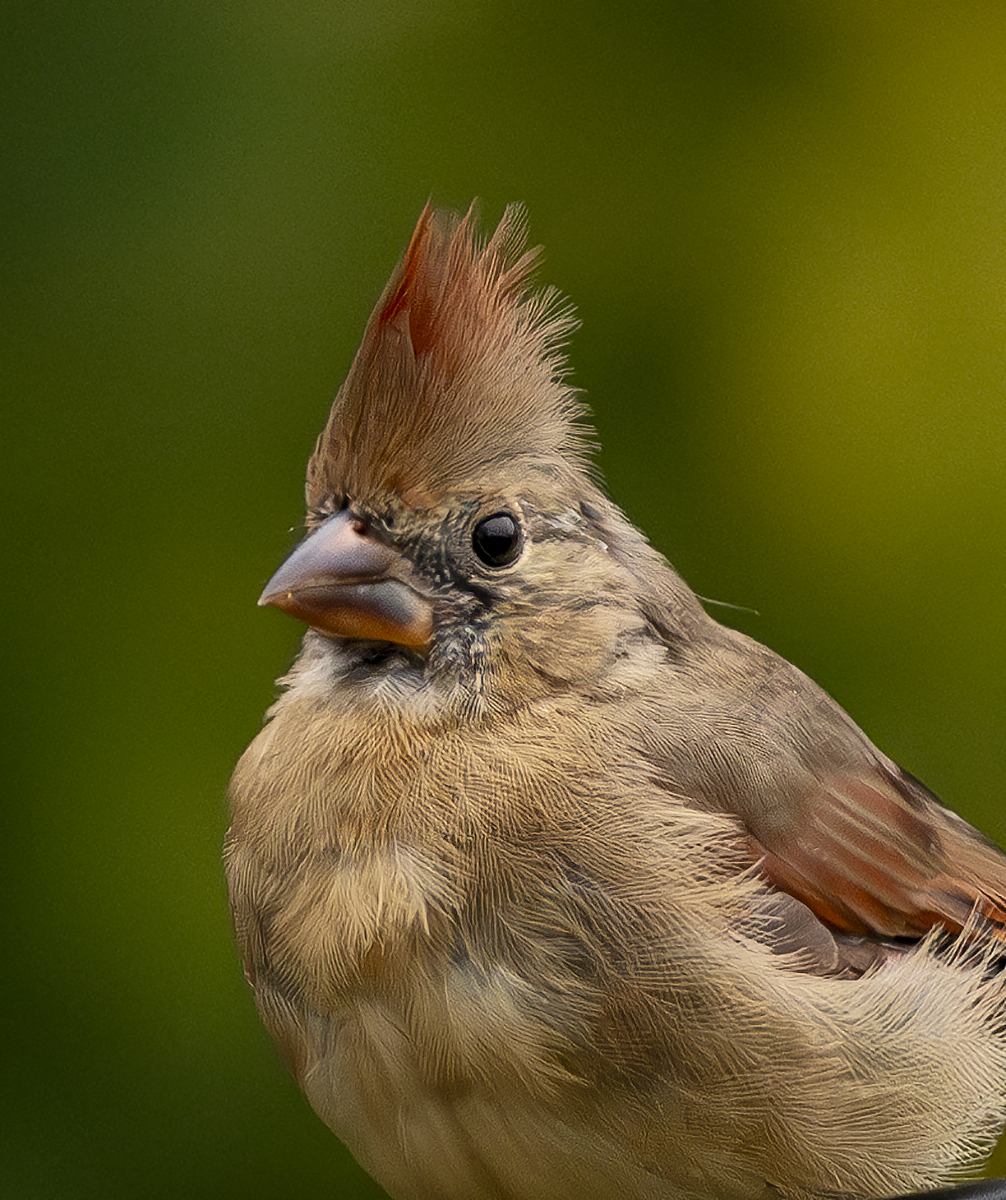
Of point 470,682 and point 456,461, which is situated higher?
point 456,461

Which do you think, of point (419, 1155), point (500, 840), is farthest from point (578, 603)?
point (419, 1155)

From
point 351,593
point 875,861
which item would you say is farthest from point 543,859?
point 875,861

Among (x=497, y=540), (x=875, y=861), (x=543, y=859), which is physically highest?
(x=497, y=540)

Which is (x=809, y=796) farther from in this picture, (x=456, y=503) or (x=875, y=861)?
(x=456, y=503)

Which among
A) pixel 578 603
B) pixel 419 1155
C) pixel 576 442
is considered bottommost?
pixel 419 1155

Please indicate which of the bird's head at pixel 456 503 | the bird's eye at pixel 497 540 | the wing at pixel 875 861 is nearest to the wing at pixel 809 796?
the wing at pixel 875 861

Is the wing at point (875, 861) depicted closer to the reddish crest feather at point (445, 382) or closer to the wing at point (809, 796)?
the wing at point (809, 796)

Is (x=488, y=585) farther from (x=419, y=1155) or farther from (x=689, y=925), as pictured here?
(x=419, y=1155)

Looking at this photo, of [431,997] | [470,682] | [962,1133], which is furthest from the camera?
[962,1133]
